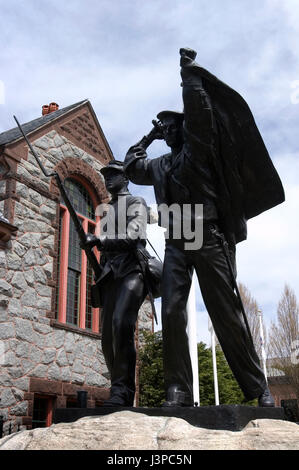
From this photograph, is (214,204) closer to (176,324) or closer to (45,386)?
(176,324)

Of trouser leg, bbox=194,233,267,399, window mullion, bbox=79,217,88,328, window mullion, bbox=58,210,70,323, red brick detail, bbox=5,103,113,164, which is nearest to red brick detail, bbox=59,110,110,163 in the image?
red brick detail, bbox=5,103,113,164

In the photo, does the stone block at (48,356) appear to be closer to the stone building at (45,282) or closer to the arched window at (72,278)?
the stone building at (45,282)

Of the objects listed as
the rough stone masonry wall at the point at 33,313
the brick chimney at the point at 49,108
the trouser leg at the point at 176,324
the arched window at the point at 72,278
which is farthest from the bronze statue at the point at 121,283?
the brick chimney at the point at 49,108

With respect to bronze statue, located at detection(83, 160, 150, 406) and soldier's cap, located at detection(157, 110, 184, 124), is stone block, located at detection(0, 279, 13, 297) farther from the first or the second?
soldier's cap, located at detection(157, 110, 184, 124)

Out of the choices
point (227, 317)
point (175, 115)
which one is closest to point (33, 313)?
point (175, 115)

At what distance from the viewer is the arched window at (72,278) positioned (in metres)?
11.5

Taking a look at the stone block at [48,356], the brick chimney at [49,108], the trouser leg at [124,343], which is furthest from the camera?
the brick chimney at [49,108]

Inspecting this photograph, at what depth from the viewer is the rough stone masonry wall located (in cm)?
945

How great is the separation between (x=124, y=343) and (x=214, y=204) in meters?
1.28

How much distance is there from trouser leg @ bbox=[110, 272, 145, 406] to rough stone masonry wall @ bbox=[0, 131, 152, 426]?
5.83m

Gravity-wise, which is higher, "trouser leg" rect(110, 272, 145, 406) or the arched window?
the arched window

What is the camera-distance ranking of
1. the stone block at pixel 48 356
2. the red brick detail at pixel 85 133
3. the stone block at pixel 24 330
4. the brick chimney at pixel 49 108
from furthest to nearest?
the brick chimney at pixel 49 108 → the red brick detail at pixel 85 133 → the stone block at pixel 48 356 → the stone block at pixel 24 330

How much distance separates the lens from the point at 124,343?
4.03 metres

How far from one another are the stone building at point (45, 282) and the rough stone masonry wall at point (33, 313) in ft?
0.06
